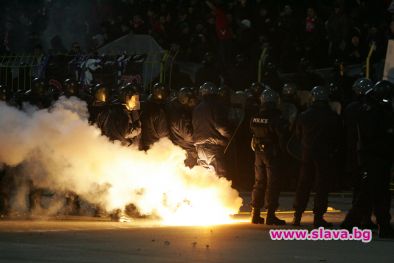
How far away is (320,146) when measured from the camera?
14125mm

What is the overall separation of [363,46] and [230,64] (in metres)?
2.96

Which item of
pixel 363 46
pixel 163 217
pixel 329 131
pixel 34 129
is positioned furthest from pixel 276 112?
pixel 363 46

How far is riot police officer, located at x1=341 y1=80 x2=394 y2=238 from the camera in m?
13.1

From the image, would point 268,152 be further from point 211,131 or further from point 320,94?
point 211,131

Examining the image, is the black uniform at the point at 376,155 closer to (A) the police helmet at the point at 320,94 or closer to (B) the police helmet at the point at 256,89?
(A) the police helmet at the point at 320,94

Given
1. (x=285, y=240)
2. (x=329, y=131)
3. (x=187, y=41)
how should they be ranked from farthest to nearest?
(x=187, y=41) → (x=329, y=131) → (x=285, y=240)

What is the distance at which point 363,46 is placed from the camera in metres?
21.1

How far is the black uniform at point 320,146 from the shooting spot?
14.1m

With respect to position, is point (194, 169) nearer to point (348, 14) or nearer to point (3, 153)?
point (3, 153)

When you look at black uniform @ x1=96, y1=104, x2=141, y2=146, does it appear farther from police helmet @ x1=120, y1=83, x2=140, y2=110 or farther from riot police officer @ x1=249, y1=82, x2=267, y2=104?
riot police officer @ x1=249, y1=82, x2=267, y2=104

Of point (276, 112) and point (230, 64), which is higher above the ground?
point (230, 64)

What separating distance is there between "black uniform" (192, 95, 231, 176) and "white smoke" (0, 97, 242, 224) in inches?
21.1

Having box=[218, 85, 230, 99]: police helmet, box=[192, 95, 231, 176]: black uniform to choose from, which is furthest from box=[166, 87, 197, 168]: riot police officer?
box=[218, 85, 230, 99]: police helmet

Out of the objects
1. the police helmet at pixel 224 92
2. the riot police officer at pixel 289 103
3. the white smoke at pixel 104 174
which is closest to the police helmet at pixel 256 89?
the riot police officer at pixel 289 103
